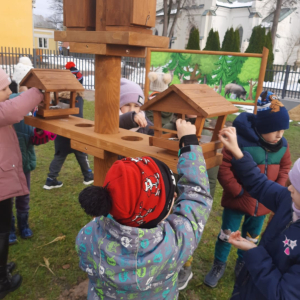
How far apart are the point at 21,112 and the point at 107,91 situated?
606 millimetres

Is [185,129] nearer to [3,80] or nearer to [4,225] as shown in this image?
[3,80]

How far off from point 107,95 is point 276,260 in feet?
A: 3.91

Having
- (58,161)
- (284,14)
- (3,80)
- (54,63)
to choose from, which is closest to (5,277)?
(3,80)

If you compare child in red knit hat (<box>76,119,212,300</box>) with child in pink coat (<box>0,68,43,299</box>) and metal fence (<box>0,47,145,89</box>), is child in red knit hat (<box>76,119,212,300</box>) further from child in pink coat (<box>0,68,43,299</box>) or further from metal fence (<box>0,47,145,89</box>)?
metal fence (<box>0,47,145,89</box>)

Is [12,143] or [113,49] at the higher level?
[113,49]

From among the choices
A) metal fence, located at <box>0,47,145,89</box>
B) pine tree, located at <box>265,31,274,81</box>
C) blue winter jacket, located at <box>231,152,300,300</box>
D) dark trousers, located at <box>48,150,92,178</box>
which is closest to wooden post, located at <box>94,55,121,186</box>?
blue winter jacket, located at <box>231,152,300,300</box>

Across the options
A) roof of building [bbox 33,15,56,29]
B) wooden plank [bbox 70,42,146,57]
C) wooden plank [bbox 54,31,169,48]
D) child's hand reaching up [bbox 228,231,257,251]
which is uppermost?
roof of building [bbox 33,15,56,29]

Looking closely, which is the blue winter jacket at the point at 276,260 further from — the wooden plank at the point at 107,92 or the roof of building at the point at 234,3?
the roof of building at the point at 234,3

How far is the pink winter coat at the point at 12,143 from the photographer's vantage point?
72.6 inches

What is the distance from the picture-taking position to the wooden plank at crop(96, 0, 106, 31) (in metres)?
1.49

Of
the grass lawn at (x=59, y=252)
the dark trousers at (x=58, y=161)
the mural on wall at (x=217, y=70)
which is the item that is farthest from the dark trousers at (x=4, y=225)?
the mural on wall at (x=217, y=70)

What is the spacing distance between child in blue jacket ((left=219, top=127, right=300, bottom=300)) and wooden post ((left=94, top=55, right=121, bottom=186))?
63 cm

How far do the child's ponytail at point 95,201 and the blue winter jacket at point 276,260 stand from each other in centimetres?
77

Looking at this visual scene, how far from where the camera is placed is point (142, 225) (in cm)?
115
